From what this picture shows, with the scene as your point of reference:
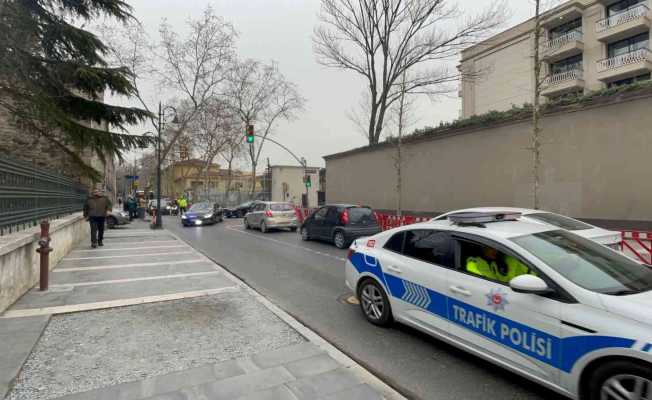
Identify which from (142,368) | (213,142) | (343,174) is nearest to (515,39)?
(343,174)

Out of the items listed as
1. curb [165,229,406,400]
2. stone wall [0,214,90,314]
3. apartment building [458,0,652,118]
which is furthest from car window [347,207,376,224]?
apartment building [458,0,652,118]

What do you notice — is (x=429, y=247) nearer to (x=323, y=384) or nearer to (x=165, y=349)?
(x=323, y=384)

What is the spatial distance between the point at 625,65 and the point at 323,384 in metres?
33.2

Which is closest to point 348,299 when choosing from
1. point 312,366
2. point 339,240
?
point 312,366

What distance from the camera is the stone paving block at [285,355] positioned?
3564 millimetres

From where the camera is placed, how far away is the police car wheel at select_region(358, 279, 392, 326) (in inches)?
177

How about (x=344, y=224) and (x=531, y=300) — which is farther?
(x=344, y=224)

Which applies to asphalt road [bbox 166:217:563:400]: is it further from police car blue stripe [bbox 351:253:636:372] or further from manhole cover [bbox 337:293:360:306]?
police car blue stripe [bbox 351:253:636:372]

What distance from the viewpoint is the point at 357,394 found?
9.85 feet

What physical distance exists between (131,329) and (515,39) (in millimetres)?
38618

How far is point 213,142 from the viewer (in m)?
43.5

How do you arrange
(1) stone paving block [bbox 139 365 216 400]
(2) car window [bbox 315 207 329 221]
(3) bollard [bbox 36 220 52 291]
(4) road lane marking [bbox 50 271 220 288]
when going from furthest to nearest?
(2) car window [bbox 315 207 329 221], (4) road lane marking [bbox 50 271 220 288], (3) bollard [bbox 36 220 52 291], (1) stone paving block [bbox 139 365 216 400]

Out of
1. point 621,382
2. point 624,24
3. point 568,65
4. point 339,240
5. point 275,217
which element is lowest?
point 339,240

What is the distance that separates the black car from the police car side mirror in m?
8.79
